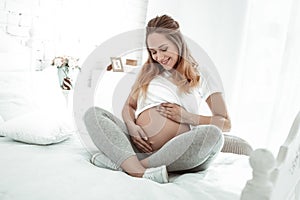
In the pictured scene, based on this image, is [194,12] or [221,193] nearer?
[221,193]

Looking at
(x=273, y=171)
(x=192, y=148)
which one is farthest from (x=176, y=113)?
(x=273, y=171)

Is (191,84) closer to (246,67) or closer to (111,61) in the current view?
(246,67)

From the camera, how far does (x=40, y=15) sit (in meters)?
2.49

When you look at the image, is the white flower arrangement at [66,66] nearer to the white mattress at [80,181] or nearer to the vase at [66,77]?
the vase at [66,77]

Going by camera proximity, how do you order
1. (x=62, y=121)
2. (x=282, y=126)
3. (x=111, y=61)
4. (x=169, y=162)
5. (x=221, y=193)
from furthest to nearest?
(x=111, y=61)
(x=282, y=126)
(x=62, y=121)
(x=169, y=162)
(x=221, y=193)

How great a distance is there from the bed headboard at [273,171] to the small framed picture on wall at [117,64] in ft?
6.71

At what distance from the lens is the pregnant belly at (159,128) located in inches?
61.2

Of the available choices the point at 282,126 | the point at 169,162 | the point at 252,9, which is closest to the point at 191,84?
the point at 169,162

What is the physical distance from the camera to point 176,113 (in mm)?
1575

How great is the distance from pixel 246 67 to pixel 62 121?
163 cm

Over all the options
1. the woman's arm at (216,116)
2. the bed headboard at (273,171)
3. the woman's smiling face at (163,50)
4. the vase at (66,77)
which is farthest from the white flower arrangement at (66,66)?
the bed headboard at (273,171)

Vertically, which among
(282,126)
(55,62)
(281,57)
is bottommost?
(282,126)

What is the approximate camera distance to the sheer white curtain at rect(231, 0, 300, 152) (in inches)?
94.2

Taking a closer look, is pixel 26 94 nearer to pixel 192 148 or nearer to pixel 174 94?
pixel 174 94
